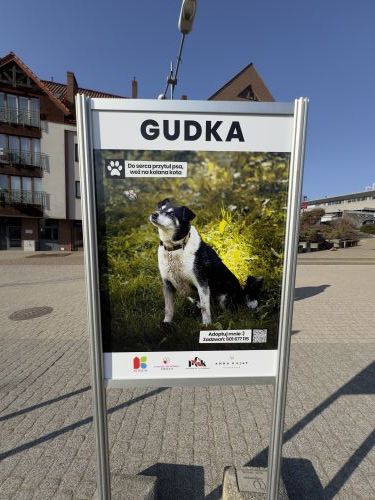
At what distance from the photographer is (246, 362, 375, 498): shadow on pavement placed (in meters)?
2.31

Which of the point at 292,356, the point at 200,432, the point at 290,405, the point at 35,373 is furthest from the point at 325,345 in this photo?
the point at 35,373

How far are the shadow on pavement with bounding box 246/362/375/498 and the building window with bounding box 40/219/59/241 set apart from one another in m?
25.6

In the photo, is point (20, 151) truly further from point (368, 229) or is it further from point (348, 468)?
point (368, 229)

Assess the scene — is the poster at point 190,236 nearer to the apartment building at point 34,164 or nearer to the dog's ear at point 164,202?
the dog's ear at point 164,202

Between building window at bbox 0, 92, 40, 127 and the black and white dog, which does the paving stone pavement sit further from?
building window at bbox 0, 92, 40, 127

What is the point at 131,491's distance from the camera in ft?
6.80

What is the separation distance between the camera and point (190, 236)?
73.7 inches

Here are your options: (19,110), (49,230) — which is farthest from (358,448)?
(19,110)

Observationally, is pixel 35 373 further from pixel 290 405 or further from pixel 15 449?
pixel 290 405

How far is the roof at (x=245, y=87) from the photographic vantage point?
28.4m

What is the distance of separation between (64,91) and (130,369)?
105ft

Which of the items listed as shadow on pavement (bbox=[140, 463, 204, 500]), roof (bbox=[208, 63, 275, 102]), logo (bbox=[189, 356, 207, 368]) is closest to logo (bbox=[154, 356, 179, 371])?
logo (bbox=[189, 356, 207, 368])

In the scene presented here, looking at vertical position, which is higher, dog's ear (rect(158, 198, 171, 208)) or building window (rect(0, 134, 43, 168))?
building window (rect(0, 134, 43, 168))

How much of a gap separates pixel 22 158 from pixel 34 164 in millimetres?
950
